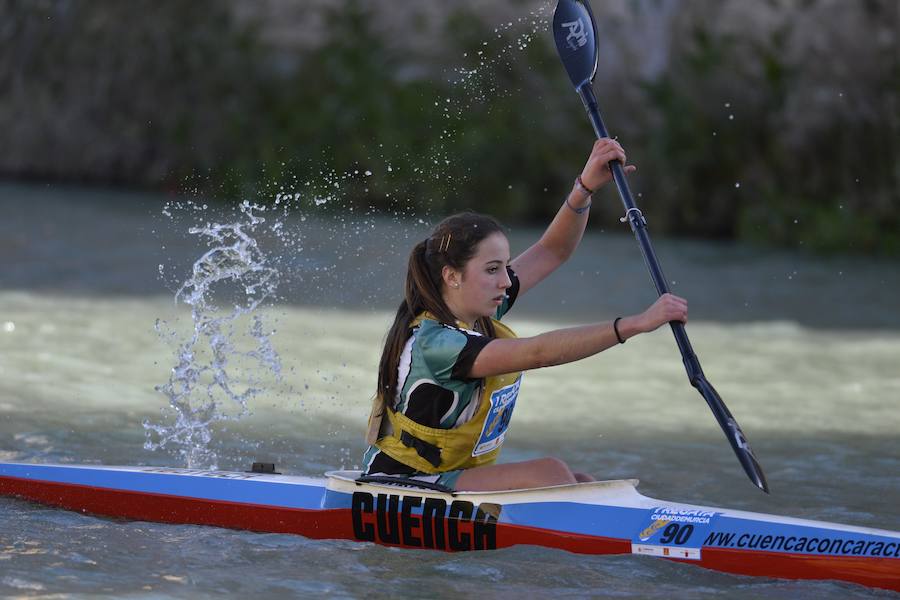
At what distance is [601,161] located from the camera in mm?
4062

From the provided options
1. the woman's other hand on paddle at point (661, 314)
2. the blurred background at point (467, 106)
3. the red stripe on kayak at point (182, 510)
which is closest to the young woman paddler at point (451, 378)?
the red stripe on kayak at point (182, 510)

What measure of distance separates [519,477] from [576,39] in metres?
1.87

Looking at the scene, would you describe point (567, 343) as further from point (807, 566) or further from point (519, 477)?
point (807, 566)

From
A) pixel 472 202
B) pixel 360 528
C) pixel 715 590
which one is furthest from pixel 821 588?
pixel 472 202

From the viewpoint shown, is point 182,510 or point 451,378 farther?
point 182,510

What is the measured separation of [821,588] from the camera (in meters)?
3.50

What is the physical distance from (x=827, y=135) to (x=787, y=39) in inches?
37.3

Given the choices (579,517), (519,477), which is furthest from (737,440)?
(519,477)

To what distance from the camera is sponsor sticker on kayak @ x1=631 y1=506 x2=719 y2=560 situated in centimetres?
359

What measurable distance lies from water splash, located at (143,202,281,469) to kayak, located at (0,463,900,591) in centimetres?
76

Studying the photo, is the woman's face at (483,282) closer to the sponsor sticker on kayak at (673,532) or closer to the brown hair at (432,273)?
the brown hair at (432,273)

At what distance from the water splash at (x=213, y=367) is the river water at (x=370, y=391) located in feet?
0.27

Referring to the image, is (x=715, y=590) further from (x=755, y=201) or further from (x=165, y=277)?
(x=755, y=201)

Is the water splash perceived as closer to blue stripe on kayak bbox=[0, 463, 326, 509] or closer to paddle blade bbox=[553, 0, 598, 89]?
blue stripe on kayak bbox=[0, 463, 326, 509]
